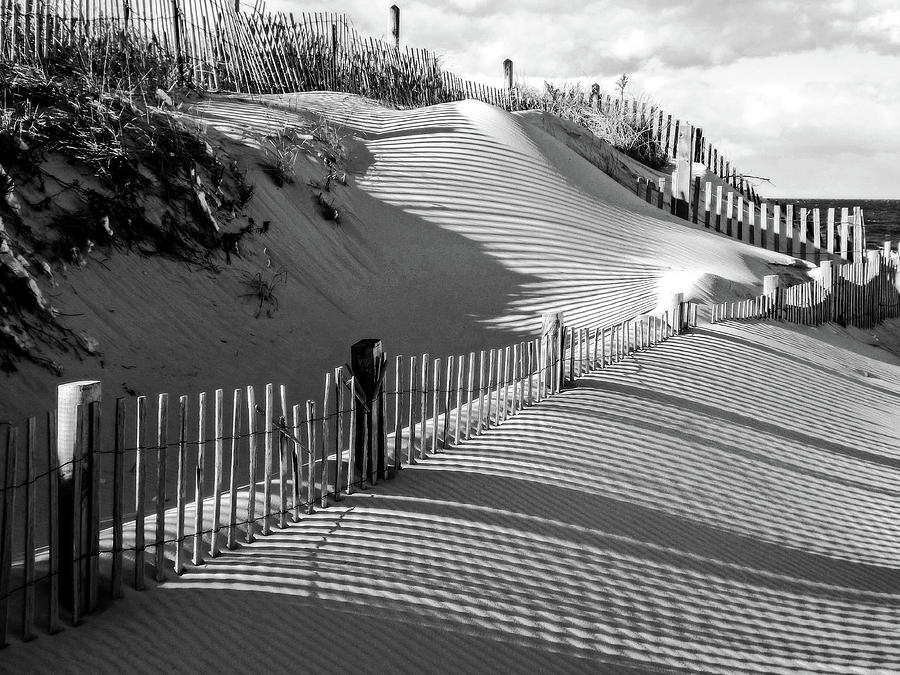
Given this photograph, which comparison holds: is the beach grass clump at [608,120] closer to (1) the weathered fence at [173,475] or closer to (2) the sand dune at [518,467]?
(2) the sand dune at [518,467]

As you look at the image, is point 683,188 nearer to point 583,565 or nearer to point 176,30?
point 176,30

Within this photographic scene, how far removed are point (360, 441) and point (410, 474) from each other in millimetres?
496

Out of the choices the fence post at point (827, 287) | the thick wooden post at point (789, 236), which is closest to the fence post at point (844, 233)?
the thick wooden post at point (789, 236)

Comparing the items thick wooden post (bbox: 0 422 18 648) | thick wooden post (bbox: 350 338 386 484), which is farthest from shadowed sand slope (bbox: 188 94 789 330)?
thick wooden post (bbox: 0 422 18 648)

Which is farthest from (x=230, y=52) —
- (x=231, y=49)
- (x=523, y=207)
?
(x=523, y=207)

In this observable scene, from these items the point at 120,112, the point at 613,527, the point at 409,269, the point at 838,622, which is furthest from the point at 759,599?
the point at 120,112

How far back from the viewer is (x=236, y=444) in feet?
15.3

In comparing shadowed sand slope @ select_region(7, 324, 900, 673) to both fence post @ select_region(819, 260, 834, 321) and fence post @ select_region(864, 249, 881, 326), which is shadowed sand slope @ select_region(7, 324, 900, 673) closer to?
fence post @ select_region(819, 260, 834, 321)

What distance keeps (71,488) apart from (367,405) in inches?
94.6

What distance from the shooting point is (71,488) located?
158 inches

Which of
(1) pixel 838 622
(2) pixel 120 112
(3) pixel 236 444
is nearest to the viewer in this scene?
(3) pixel 236 444

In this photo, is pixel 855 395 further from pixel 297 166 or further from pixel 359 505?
pixel 297 166

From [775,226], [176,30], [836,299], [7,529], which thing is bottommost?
[7,529]

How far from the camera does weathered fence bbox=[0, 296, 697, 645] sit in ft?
12.9
